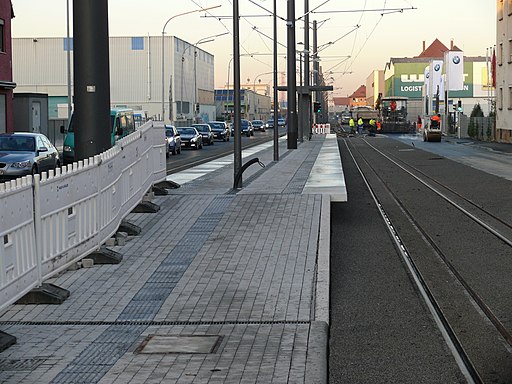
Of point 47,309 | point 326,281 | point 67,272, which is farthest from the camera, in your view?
point 67,272

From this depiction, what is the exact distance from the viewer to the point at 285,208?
1653 centimetres

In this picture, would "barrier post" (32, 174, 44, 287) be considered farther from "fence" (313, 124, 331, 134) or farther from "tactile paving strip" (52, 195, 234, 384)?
"fence" (313, 124, 331, 134)

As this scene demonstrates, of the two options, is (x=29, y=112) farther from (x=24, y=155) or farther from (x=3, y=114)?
(x=24, y=155)

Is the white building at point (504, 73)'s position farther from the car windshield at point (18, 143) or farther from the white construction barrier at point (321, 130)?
the car windshield at point (18, 143)

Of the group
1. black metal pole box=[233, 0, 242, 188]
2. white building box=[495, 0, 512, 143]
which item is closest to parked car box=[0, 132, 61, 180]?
black metal pole box=[233, 0, 242, 188]

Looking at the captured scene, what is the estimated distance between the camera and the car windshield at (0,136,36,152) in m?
27.3

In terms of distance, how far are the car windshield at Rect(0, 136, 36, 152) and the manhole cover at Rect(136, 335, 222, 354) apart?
1994 cm

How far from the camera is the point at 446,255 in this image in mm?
13062

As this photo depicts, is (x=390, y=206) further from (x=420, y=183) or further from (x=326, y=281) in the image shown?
(x=326, y=281)

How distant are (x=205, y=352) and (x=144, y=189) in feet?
31.0

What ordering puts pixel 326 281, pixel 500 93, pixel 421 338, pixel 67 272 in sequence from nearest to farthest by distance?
pixel 421 338 < pixel 326 281 < pixel 67 272 < pixel 500 93

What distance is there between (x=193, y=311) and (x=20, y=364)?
2134 millimetres

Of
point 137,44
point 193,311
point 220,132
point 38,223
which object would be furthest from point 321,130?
Result: point 193,311

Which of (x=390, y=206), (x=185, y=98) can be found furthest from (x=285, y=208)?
(x=185, y=98)
